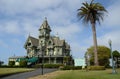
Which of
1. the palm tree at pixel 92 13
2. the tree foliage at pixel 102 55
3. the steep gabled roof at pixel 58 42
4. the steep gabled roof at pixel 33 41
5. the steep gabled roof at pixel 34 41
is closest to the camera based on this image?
the palm tree at pixel 92 13

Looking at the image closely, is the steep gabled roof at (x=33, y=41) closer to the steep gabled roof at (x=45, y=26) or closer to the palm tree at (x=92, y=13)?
the steep gabled roof at (x=45, y=26)

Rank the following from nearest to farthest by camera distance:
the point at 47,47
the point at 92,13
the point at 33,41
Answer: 1. the point at 92,13
2. the point at 47,47
3. the point at 33,41

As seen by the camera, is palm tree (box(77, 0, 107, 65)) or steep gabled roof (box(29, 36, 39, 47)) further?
steep gabled roof (box(29, 36, 39, 47))

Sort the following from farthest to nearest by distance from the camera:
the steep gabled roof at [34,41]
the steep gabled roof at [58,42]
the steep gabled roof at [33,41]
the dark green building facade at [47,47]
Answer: the steep gabled roof at [34,41]
the steep gabled roof at [33,41]
the steep gabled roof at [58,42]
the dark green building facade at [47,47]

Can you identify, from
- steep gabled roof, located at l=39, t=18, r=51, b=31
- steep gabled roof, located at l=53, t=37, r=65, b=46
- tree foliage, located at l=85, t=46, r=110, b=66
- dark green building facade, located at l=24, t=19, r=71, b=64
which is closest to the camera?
tree foliage, located at l=85, t=46, r=110, b=66

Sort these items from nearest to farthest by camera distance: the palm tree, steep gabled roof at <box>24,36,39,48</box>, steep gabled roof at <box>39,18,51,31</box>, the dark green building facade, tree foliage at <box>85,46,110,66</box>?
the palm tree, tree foliage at <box>85,46,110,66</box>, the dark green building facade, steep gabled roof at <box>24,36,39,48</box>, steep gabled roof at <box>39,18,51,31</box>

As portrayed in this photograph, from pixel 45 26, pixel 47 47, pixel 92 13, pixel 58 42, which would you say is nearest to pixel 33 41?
pixel 47 47

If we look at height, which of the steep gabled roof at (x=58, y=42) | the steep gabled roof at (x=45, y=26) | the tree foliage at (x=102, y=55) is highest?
the steep gabled roof at (x=45, y=26)

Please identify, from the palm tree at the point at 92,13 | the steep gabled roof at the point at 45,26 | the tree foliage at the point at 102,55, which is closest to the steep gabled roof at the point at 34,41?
the steep gabled roof at the point at 45,26

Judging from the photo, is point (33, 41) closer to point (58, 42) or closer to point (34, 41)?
point (34, 41)

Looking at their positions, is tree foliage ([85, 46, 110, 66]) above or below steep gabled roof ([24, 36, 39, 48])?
below

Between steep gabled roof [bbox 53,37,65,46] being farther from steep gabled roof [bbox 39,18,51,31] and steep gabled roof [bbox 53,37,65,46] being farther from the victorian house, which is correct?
steep gabled roof [bbox 39,18,51,31]

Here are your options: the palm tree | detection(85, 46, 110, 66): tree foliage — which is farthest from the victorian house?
the palm tree

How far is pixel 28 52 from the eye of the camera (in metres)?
93.4
